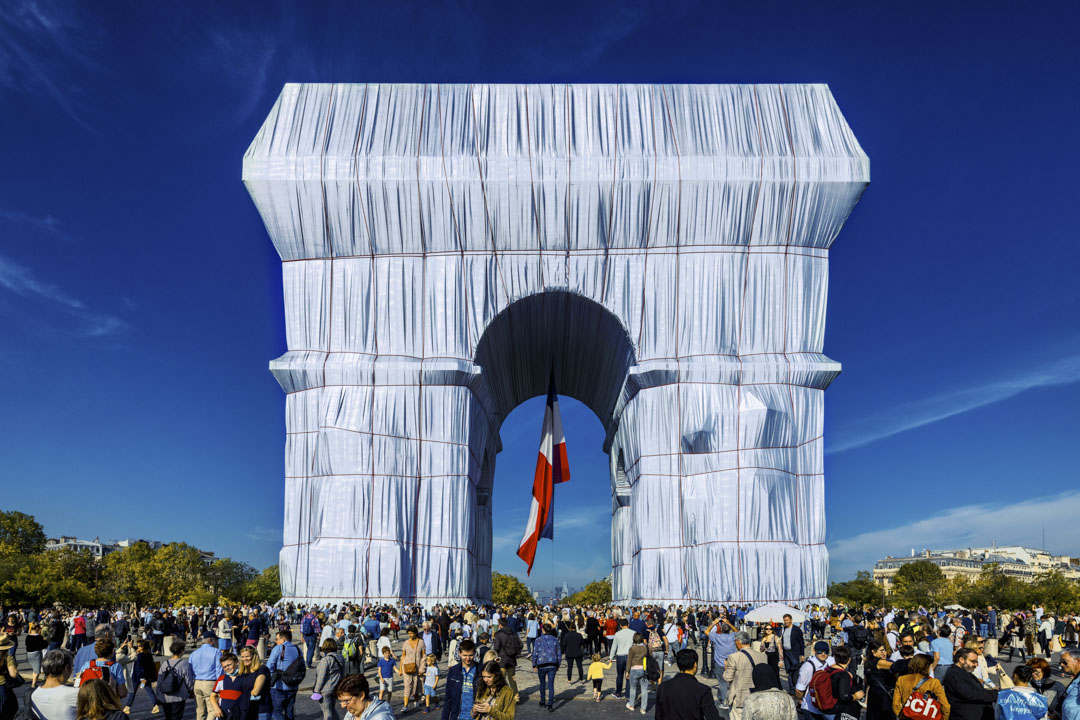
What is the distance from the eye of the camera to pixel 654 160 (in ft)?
108

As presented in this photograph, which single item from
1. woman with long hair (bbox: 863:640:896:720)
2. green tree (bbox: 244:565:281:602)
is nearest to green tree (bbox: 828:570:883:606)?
green tree (bbox: 244:565:281:602)

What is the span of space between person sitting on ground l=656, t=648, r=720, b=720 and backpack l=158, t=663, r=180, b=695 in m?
6.05

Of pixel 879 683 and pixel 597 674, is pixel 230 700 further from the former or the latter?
pixel 597 674

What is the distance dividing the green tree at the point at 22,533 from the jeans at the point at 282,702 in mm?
65491

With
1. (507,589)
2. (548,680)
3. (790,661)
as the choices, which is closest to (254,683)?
(548,680)

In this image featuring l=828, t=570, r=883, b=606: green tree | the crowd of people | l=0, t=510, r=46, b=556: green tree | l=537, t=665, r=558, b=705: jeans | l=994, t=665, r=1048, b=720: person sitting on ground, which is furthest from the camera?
l=828, t=570, r=883, b=606: green tree

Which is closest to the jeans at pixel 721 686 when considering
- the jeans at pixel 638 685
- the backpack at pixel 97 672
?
the jeans at pixel 638 685

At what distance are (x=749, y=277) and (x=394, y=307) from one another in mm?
12636

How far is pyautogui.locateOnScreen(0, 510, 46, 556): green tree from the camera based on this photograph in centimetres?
6788

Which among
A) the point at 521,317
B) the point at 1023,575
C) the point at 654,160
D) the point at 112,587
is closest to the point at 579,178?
the point at 654,160

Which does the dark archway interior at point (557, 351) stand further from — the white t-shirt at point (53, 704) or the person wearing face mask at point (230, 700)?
the white t-shirt at point (53, 704)

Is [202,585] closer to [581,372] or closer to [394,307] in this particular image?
[581,372]

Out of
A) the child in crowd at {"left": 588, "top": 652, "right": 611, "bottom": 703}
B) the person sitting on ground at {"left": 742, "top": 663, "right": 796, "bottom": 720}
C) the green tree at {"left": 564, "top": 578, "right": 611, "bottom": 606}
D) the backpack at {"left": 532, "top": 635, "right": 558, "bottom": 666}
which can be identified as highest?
the person sitting on ground at {"left": 742, "top": 663, "right": 796, "bottom": 720}

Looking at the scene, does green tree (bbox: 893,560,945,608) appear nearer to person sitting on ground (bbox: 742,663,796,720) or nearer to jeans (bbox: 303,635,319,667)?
jeans (bbox: 303,635,319,667)
